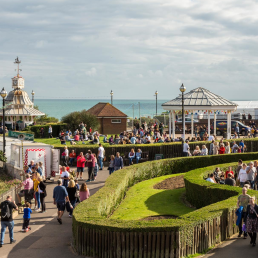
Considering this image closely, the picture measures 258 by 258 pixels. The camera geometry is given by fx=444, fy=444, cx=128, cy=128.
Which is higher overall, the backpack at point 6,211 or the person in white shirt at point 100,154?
the person in white shirt at point 100,154

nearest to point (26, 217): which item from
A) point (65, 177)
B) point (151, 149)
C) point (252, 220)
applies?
point (65, 177)

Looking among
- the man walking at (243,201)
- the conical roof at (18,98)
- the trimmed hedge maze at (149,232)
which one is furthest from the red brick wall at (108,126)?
the man walking at (243,201)

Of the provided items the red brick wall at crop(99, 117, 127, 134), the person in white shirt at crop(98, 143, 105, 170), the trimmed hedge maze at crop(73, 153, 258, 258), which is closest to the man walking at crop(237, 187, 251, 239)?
the trimmed hedge maze at crop(73, 153, 258, 258)

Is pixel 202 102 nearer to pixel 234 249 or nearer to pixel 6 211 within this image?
pixel 234 249

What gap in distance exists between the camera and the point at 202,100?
38.8 metres

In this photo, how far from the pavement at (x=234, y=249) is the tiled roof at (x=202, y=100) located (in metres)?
26.1

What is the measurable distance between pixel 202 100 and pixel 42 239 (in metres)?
27.3

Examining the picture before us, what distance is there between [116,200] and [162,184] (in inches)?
225

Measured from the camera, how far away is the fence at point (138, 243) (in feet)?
35.4

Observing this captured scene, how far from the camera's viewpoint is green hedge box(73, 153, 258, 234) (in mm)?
11062

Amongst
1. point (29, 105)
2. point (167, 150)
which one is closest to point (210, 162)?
point (167, 150)

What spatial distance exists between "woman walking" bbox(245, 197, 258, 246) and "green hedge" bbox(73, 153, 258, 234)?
2.82 ft

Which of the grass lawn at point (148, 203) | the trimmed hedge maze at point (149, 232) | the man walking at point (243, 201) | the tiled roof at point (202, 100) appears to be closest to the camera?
the trimmed hedge maze at point (149, 232)

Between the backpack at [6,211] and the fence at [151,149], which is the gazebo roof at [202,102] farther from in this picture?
the backpack at [6,211]
